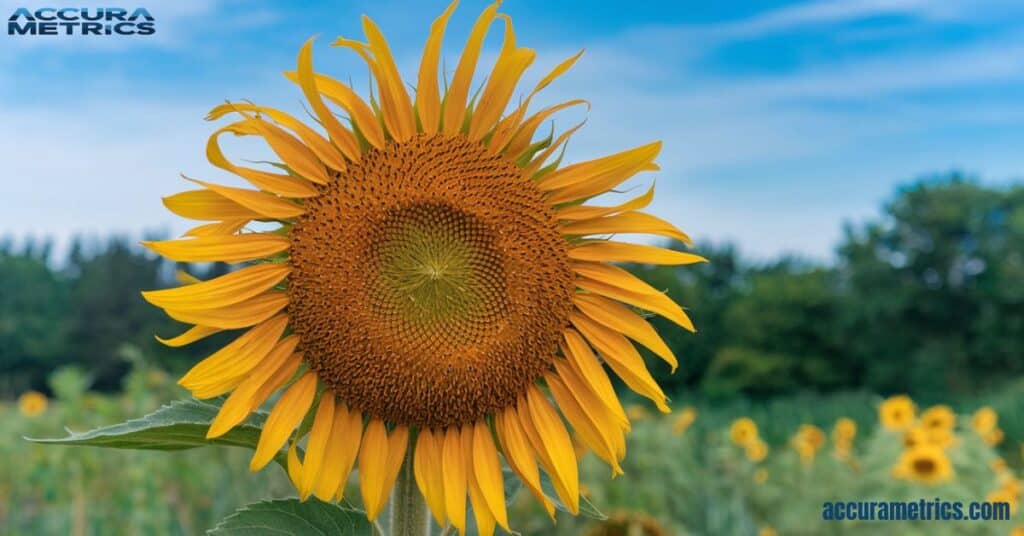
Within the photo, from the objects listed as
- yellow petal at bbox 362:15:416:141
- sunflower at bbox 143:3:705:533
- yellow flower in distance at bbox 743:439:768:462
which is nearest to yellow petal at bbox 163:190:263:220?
sunflower at bbox 143:3:705:533

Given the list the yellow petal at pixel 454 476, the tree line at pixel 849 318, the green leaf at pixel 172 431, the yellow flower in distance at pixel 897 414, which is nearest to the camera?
the green leaf at pixel 172 431

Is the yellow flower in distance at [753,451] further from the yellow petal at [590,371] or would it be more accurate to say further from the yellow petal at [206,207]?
the yellow petal at [206,207]

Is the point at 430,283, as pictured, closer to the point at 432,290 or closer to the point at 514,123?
the point at 432,290

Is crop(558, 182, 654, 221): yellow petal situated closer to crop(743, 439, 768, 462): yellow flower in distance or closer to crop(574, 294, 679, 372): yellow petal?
crop(574, 294, 679, 372): yellow petal

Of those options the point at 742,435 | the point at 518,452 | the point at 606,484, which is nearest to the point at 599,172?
the point at 518,452

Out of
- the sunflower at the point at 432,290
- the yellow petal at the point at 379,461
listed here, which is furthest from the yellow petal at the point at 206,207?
the yellow petal at the point at 379,461

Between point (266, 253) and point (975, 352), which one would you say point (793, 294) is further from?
point (266, 253)
